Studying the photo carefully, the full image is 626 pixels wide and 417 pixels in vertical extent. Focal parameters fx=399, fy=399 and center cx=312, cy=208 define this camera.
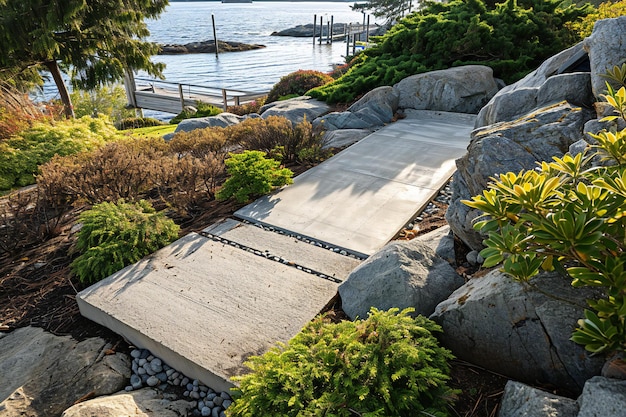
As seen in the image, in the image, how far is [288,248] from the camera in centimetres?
419

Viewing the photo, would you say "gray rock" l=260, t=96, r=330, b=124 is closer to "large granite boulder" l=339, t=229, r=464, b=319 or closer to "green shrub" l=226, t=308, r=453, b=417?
"large granite boulder" l=339, t=229, r=464, b=319

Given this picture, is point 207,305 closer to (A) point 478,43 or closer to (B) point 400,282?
(B) point 400,282

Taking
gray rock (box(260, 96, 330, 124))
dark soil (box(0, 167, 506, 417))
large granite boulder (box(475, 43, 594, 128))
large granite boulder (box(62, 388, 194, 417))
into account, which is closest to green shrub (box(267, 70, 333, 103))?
gray rock (box(260, 96, 330, 124))

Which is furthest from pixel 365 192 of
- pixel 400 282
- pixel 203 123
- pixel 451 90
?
pixel 203 123

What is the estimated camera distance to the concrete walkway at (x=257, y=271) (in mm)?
2994

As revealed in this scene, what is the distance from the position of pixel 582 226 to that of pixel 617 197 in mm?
212

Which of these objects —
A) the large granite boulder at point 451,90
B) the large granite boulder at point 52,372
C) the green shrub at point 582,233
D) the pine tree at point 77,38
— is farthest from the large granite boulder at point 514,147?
the pine tree at point 77,38

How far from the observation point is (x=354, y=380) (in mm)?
2104

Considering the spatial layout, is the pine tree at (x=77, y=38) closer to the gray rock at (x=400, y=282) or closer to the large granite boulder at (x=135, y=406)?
the large granite boulder at (x=135, y=406)

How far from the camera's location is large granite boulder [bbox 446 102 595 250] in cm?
318

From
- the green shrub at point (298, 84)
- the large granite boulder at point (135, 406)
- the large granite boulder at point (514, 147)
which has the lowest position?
the green shrub at point (298, 84)

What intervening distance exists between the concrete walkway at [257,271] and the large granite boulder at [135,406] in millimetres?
233

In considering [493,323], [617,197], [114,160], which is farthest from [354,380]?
[114,160]

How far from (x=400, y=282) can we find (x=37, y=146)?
23.0 feet
